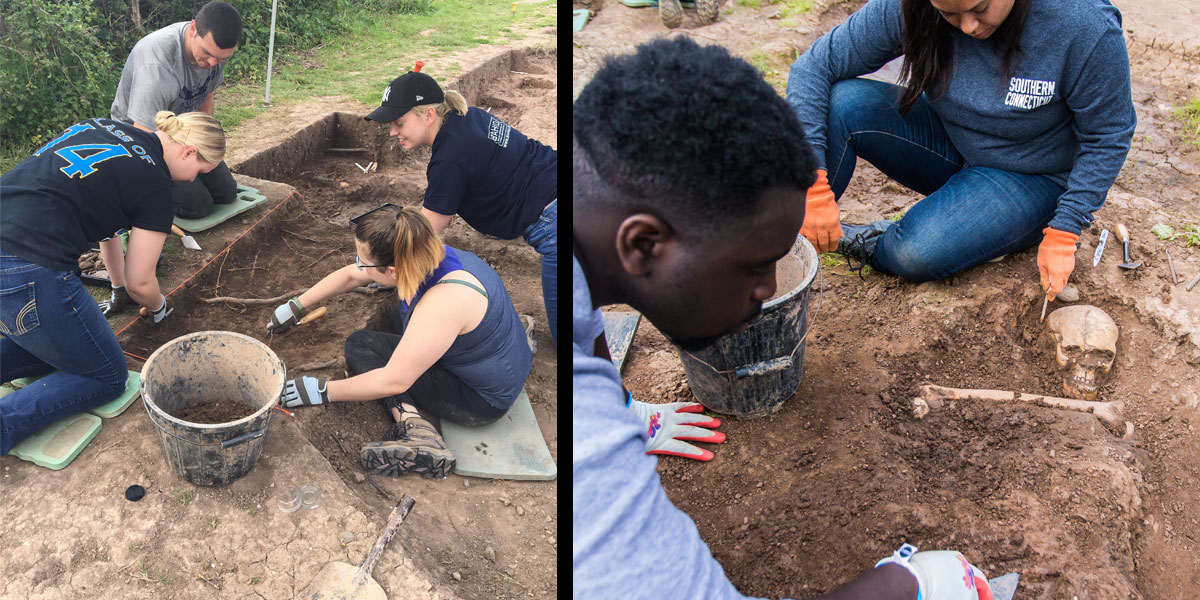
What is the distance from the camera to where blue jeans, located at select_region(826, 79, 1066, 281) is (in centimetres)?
244

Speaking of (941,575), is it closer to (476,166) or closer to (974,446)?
(974,446)

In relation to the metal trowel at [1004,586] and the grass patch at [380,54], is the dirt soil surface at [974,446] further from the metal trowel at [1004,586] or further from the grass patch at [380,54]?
the grass patch at [380,54]

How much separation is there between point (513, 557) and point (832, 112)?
68.8 inches

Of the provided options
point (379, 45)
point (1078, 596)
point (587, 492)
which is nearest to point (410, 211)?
point (587, 492)

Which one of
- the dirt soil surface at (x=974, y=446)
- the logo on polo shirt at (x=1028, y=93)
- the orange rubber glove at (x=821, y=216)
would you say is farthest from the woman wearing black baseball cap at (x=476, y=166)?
the logo on polo shirt at (x=1028, y=93)

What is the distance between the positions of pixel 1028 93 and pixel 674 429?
140 cm

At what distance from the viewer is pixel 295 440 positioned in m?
2.35

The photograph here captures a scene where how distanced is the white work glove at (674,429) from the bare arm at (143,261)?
5.06ft

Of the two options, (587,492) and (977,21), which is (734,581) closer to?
(587,492)

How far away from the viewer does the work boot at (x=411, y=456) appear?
2455 millimetres

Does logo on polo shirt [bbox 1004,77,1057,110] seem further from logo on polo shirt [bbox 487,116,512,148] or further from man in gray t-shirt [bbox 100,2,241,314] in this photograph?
man in gray t-shirt [bbox 100,2,241,314]

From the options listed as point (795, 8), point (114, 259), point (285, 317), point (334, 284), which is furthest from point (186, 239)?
point (795, 8)

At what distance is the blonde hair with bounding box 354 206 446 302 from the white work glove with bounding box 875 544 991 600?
1467 mm

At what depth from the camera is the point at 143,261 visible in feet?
7.96
